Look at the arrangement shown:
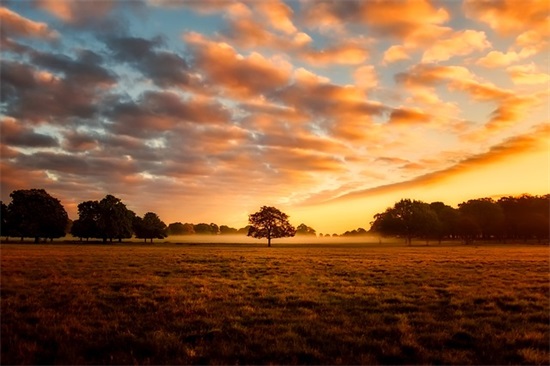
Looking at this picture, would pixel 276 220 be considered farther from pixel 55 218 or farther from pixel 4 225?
pixel 4 225

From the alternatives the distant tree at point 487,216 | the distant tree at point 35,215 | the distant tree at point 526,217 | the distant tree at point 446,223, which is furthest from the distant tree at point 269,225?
the distant tree at point 526,217

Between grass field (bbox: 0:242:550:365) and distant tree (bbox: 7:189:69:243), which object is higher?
distant tree (bbox: 7:189:69:243)

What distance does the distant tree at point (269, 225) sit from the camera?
386 feet

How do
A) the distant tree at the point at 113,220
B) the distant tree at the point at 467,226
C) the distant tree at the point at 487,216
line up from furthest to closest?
1. the distant tree at the point at 487,216
2. the distant tree at the point at 467,226
3. the distant tree at the point at 113,220

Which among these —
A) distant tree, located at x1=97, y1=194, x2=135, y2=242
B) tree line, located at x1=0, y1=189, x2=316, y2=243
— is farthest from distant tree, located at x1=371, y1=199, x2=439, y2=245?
distant tree, located at x1=97, y1=194, x2=135, y2=242

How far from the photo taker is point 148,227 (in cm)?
13725

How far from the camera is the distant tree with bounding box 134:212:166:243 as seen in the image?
137625 millimetres

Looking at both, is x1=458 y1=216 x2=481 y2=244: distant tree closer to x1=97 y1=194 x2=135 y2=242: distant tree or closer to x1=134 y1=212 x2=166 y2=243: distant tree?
x1=134 y1=212 x2=166 y2=243: distant tree

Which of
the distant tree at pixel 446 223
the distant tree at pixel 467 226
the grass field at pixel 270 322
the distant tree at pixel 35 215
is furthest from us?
the distant tree at pixel 446 223

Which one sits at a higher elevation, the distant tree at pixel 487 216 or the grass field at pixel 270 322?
the distant tree at pixel 487 216

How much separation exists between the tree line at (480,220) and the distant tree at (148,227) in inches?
3429

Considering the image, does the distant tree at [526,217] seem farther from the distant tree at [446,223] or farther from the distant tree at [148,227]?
the distant tree at [148,227]

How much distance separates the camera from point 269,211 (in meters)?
119

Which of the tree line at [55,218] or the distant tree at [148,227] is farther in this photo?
the distant tree at [148,227]
